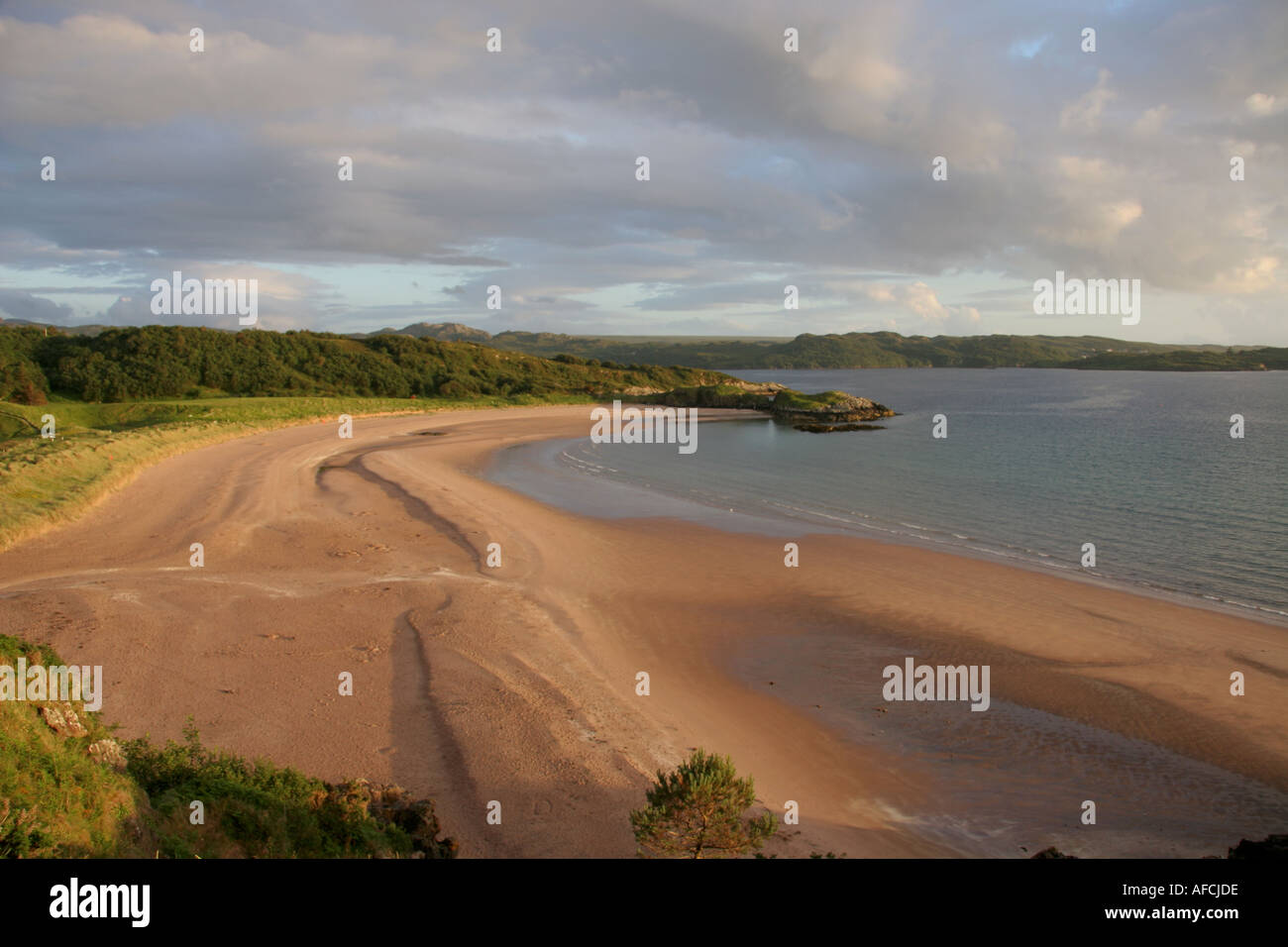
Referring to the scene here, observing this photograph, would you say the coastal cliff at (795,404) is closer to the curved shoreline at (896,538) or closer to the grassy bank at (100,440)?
the grassy bank at (100,440)

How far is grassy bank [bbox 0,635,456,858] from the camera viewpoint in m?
4.55

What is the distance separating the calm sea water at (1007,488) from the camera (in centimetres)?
2006

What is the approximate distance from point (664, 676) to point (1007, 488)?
76.9 ft

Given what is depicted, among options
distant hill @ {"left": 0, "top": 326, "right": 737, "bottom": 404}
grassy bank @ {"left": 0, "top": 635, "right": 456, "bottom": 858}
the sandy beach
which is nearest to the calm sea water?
the sandy beach

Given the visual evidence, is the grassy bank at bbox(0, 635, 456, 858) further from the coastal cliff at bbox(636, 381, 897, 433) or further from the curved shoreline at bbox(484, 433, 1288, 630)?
the coastal cliff at bbox(636, 381, 897, 433)

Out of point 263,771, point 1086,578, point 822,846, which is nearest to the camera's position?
point 263,771

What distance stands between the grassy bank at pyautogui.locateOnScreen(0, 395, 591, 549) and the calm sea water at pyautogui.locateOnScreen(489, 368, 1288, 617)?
48.7ft

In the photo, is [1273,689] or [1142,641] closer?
[1273,689]

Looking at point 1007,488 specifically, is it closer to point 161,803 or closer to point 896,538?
point 896,538

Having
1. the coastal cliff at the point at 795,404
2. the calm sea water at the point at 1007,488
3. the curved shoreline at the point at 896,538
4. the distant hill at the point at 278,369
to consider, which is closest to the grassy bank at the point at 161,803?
the curved shoreline at the point at 896,538
